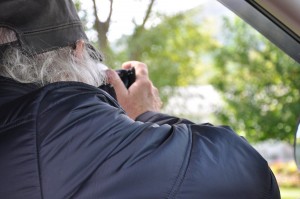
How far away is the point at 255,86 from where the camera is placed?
32.1 feet

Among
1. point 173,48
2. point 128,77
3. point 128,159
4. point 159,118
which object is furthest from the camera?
point 173,48

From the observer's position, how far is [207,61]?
10.1 m

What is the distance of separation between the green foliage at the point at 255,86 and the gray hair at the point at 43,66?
8330 mm

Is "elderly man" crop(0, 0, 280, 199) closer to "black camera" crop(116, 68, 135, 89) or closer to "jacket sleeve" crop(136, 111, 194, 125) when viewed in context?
"jacket sleeve" crop(136, 111, 194, 125)

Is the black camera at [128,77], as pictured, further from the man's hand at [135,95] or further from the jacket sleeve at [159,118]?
the jacket sleeve at [159,118]

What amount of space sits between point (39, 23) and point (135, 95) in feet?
1.18

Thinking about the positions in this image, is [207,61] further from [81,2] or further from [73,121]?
[73,121]

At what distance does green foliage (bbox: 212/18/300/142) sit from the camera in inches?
373

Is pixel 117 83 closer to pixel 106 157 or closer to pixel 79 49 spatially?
pixel 79 49

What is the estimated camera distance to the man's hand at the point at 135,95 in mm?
1449

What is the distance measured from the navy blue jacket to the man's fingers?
0.24m

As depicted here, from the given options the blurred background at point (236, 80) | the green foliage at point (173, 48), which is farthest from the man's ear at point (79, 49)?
the blurred background at point (236, 80)

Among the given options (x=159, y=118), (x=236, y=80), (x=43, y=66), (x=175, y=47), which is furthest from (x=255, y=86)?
(x=43, y=66)

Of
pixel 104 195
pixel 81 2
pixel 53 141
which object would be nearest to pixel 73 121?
pixel 53 141
